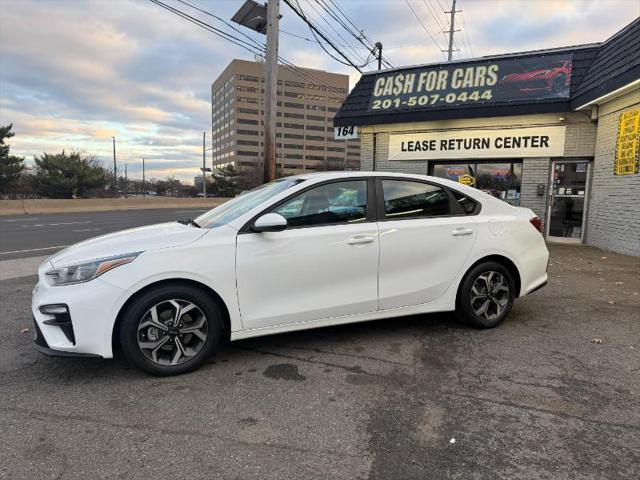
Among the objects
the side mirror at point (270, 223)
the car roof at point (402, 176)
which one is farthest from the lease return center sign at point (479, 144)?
the side mirror at point (270, 223)

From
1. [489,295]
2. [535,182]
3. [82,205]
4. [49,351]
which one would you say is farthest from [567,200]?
[82,205]

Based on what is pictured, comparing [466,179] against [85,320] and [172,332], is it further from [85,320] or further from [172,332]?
[85,320]

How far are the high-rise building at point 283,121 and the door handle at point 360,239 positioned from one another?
375 feet

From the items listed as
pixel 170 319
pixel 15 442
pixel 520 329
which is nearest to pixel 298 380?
pixel 170 319

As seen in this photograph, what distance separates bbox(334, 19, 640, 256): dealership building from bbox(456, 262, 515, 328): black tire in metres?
5.74

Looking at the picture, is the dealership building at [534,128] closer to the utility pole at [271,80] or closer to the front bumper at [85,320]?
the utility pole at [271,80]

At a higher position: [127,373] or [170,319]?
[170,319]

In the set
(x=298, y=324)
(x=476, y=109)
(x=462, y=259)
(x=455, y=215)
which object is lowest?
(x=298, y=324)

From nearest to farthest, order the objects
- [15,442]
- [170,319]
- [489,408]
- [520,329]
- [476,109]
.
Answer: [15,442]
[489,408]
[170,319]
[520,329]
[476,109]

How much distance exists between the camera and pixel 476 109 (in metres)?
11.2

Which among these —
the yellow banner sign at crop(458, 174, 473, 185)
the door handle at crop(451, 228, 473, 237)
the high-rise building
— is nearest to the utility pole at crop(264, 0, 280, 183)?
the yellow banner sign at crop(458, 174, 473, 185)

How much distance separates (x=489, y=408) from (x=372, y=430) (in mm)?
843

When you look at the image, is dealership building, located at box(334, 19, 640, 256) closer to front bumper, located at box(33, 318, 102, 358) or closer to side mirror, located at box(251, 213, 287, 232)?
side mirror, located at box(251, 213, 287, 232)

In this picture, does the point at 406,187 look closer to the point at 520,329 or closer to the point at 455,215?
the point at 455,215
